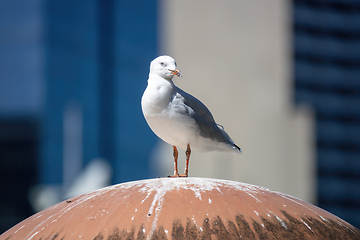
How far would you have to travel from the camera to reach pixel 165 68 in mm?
5852

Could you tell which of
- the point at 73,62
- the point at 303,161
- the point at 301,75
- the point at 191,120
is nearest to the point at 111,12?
the point at 73,62

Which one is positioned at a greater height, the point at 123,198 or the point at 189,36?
the point at 189,36

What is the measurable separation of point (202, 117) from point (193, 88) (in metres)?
64.3

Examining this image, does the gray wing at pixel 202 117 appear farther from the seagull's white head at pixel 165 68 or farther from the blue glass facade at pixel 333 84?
the blue glass facade at pixel 333 84

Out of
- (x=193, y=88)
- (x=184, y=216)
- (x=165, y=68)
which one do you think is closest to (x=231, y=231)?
(x=184, y=216)

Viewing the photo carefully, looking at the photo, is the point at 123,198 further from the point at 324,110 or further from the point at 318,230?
the point at 324,110

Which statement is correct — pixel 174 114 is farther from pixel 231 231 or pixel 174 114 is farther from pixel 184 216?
pixel 231 231

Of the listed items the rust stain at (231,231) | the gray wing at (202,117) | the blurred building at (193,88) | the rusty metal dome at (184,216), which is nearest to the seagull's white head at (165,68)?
the gray wing at (202,117)

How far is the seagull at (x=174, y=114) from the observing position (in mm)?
5715

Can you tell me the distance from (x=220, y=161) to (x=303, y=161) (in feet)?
27.4

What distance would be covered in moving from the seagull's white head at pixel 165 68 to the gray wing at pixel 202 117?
14 cm

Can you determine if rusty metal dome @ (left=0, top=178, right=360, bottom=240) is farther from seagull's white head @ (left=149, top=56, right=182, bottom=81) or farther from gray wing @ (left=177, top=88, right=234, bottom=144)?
seagull's white head @ (left=149, top=56, right=182, bottom=81)

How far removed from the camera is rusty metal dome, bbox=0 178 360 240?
4543 mm

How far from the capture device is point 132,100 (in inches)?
2879
